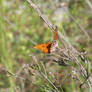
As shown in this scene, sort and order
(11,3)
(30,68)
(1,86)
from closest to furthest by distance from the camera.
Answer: (30,68), (1,86), (11,3)

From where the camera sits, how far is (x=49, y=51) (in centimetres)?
119

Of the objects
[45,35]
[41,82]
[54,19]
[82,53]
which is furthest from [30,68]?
[54,19]

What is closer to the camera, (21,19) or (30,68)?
(30,68)

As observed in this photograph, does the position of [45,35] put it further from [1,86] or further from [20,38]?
[1,86]

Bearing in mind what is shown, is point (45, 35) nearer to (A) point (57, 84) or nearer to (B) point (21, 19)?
(B) point (21, 19)

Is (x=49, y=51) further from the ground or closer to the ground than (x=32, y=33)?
closer to the ground

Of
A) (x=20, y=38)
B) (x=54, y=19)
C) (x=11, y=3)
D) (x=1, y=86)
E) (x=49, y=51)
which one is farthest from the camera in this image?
(x=11, y=3)

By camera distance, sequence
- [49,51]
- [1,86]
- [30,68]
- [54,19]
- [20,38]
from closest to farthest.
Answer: [49,51] < [30,68] < [1,86] < [20,38] < [54,19]

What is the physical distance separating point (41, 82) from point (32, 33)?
96.3 inches

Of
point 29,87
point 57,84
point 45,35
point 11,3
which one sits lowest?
point 57,84

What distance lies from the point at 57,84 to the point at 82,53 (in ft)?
0.80

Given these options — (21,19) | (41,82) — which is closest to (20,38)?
(21,19)

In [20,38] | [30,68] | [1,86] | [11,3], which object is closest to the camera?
[30,68]

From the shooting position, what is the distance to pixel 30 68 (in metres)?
1.30
